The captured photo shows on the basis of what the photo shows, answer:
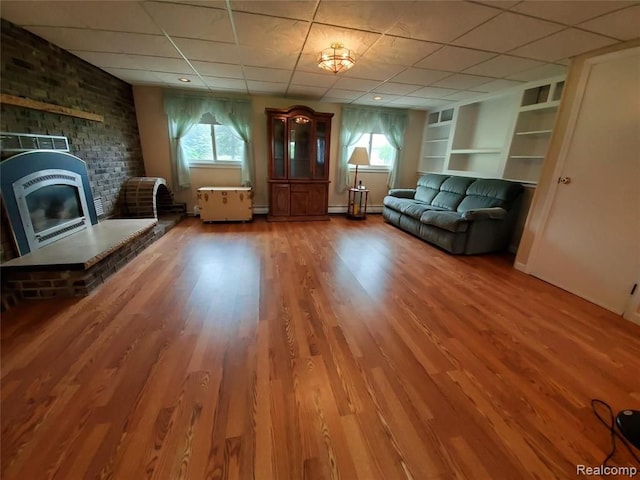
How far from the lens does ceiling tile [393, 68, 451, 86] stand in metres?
3.12

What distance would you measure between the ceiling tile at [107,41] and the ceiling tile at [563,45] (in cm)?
334

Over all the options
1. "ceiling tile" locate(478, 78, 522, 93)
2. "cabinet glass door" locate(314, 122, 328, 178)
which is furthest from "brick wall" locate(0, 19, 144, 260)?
"ceiling tile" locate(478, 78, 522, 93)

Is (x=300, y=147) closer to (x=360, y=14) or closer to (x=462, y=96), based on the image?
(x=462, y=96)

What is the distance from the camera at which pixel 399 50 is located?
8.38 ft

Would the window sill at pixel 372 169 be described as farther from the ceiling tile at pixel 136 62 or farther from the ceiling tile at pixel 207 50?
the ceiling tile at pixel 136 62

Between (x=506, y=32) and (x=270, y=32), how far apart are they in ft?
6.32

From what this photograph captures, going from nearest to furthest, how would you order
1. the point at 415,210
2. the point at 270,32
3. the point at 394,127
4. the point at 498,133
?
the point at 270,32 < the point at 498,133 < the point at 415,210 < the point at 394,127

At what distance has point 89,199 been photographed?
320 cm

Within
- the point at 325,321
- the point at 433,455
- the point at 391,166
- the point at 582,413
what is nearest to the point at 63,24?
the point at 325,321

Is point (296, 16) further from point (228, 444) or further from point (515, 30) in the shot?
point (228, 444)

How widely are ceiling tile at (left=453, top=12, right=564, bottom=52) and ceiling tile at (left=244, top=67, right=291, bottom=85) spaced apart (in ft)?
6.63

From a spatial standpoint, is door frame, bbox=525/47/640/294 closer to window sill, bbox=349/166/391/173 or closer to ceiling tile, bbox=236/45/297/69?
ceiling tile, bbox=236/45/297/69

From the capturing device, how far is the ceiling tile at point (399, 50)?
7.79 feet

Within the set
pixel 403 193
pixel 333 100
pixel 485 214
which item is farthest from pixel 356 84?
pixel 485 214
